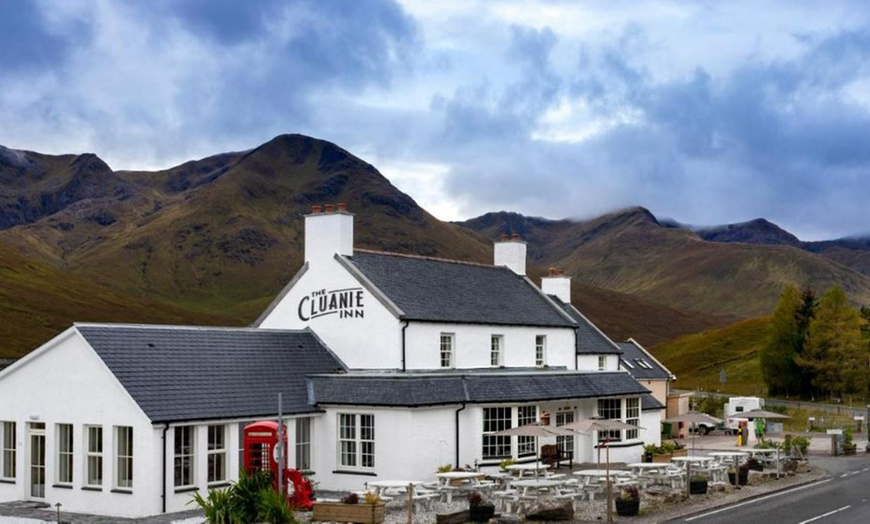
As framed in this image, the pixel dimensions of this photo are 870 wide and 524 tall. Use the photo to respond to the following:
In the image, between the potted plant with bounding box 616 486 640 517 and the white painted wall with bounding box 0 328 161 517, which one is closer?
the potted plant with bounding box 616 486 640 517

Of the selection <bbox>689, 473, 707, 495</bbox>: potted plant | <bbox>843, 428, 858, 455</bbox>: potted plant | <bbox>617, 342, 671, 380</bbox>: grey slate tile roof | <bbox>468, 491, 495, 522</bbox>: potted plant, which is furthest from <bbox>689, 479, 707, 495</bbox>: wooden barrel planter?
<bbox>617, 342, 671, 380</bbox>: grey slate tile roof

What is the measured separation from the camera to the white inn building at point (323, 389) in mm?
30203

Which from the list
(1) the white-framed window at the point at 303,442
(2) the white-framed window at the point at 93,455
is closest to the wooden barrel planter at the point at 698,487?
(1) the white-framed window at the point at 303,442

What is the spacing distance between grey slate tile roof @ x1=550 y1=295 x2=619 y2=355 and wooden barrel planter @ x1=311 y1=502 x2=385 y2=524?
90.0ft

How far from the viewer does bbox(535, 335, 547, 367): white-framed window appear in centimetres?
4656

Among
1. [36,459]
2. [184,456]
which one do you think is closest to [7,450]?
[36,459]

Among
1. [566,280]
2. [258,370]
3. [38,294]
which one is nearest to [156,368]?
[258,370]

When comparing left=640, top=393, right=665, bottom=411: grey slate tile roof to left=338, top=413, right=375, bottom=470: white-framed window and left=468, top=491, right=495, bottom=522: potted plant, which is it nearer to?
left=338, top=413, right=375, bottom=470: white-framed window

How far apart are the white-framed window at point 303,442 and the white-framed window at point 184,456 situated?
196 inches

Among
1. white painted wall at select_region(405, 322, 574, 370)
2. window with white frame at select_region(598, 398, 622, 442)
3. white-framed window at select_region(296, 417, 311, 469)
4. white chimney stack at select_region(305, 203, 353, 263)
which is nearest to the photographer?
white-framed window at select_region(296, 417, 311, 469)

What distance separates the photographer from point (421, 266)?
4397 cm

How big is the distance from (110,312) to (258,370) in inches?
5867

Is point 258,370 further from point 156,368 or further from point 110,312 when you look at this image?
point 110,312

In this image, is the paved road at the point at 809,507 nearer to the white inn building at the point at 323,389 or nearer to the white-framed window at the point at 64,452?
the white inn building at the point at 323,389
